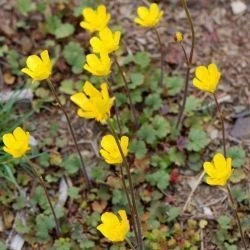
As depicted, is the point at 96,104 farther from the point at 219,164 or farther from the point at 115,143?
the point at 219,164

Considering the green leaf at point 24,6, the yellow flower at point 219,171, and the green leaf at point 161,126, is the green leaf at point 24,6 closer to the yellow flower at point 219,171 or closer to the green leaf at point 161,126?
the green leaf at point 161,126

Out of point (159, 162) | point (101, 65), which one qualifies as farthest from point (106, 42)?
point (159, 162)

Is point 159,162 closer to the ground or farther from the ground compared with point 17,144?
closer to the ground

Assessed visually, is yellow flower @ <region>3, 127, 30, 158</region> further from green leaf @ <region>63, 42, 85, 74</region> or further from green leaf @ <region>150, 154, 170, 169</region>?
green leaf @ <region>63, 42, 85, 74</region>

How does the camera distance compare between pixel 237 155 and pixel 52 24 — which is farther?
pixel 52 24

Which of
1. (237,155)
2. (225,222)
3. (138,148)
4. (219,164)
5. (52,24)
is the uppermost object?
(52,24)

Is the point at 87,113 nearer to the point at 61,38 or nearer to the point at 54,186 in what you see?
the point at 54,186

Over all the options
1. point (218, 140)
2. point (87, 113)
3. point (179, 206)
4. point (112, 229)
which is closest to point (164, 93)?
point (218, 140)
